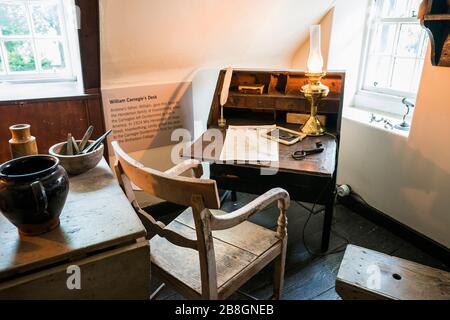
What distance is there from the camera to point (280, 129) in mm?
1928

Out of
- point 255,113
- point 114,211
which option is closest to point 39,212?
point 114,211

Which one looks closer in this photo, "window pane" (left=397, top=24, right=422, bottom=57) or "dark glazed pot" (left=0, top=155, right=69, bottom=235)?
"dark glazed pot" (left=0, top=155, right=69, bottom=235)

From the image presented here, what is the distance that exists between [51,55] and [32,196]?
1.32 metres

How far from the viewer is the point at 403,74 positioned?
88.9 inches

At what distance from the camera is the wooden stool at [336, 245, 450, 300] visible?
1.40 metres

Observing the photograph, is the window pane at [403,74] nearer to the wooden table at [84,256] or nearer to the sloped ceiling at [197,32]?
the sloped ceiling at [197,32]

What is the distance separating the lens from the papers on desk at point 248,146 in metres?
1.58

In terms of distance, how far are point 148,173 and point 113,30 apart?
3.11ft

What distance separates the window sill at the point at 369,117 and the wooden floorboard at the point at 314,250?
62 cm

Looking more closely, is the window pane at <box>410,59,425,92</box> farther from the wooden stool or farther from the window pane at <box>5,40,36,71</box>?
the window pane at <box>5,40,36,71</box>

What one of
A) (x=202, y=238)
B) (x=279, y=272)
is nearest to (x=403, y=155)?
(x=279, y=272)

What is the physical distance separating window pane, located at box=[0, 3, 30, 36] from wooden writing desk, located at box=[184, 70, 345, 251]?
3.56 ft

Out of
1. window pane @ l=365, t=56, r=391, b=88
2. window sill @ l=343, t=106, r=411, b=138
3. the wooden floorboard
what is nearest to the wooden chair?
the wooden floorboard

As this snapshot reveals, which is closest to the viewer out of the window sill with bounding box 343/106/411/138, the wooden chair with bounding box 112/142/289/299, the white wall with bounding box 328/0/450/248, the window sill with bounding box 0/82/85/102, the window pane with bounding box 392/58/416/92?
the wooden chair with bounding box 112/142/289/299
